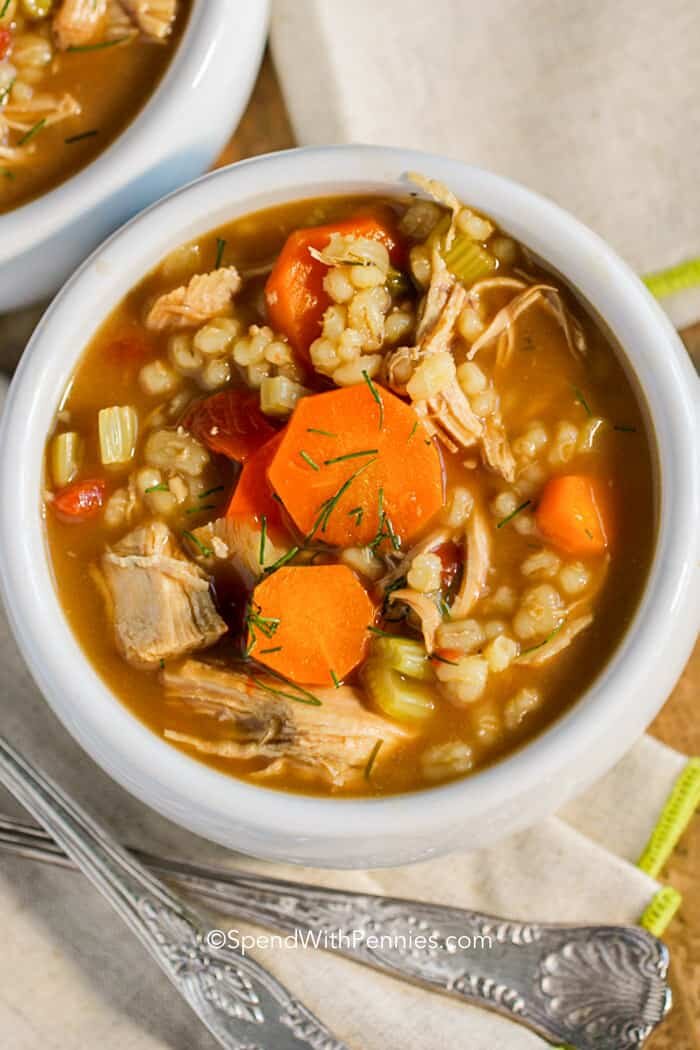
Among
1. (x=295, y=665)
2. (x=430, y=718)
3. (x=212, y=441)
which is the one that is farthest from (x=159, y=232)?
(x=430, y=718)

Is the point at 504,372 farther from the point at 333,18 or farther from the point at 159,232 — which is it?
the point at 333,18

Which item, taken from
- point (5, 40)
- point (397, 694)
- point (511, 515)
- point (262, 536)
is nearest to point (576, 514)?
point (511, 515)

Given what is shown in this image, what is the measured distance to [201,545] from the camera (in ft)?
7.35

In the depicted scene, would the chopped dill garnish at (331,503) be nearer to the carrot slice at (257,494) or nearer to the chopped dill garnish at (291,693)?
the carrot slice at (257,494)

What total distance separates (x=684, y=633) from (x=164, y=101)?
4.83 feet

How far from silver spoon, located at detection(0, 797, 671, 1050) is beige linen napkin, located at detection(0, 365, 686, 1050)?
46 millimetres

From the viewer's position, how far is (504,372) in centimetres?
227

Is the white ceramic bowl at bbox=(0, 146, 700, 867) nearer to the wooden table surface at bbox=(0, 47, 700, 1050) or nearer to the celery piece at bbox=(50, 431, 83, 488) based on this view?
the celery piece at bbox=(50, 431, 83, 488)

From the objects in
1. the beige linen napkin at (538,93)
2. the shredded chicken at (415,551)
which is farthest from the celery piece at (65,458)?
the beige linen napkin at (538,93)

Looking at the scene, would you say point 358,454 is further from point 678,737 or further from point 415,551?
point 678,737

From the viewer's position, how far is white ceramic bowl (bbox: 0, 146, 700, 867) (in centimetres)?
213

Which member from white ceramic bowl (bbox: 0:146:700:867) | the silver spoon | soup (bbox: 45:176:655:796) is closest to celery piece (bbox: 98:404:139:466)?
soup (bbox: 45:176:655:796)

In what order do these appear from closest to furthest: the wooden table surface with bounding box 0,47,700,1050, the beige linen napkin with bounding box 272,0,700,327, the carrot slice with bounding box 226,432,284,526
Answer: the carrot slice with bounding box 226,432,284,526 < the wooden table surface with bounding box 0,47,700,1050 < the beige linen napkin with bounding box 272,0,700,327

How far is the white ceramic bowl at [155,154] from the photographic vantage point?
2.44 metres
